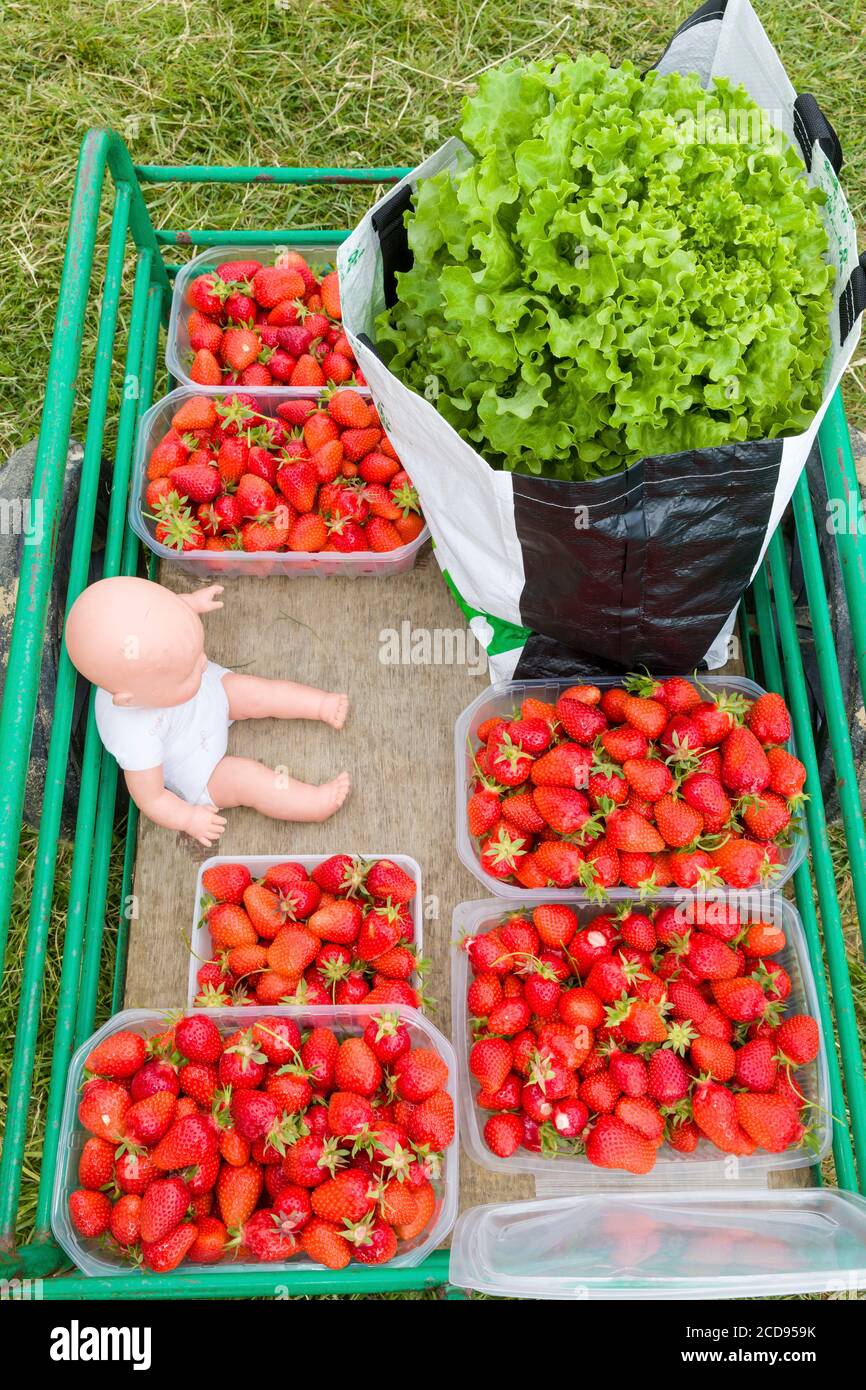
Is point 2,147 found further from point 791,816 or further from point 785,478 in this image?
point 791,816

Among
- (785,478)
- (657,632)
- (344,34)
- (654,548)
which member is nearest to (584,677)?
(657,632)

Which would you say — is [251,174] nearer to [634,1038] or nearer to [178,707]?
[178,707]

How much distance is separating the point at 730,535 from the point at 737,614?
0.42 metres

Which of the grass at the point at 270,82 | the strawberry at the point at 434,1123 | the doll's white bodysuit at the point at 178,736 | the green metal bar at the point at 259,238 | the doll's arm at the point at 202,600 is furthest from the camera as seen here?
the grass at the point at 270,82

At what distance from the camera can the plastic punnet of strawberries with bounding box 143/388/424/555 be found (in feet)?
5.23

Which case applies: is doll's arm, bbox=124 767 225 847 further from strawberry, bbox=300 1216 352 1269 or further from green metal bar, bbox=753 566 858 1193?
green metal bar, bbox=753 566 858 1193

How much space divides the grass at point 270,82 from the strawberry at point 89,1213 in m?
1.84

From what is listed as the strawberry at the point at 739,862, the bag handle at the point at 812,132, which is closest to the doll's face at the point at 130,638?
the strawberry at the point at 739,862

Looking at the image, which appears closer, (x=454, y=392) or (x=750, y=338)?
(x=750, y=338)

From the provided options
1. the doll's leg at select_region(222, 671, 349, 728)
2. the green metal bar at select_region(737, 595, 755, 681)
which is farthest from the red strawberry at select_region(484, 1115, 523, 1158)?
the green metal bar at select_region(737, 595, 755, 681)

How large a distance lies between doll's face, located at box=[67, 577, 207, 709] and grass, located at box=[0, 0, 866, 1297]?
4.19 ft

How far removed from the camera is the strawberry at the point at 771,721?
1415 millimetres

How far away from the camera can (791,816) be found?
140 cm

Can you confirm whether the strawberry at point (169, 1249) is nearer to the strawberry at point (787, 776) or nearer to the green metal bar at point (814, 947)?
the green metal bar at point (814, 947)
